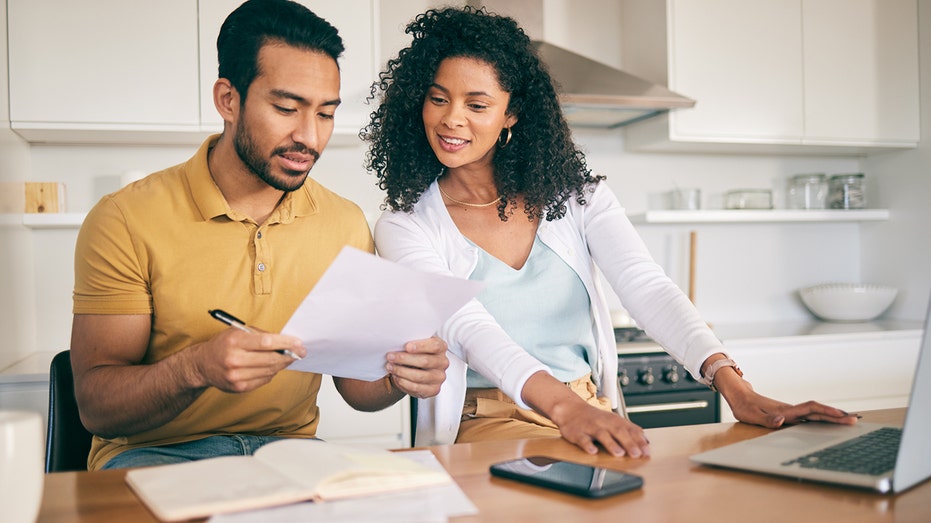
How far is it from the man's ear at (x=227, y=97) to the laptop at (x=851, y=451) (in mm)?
1053

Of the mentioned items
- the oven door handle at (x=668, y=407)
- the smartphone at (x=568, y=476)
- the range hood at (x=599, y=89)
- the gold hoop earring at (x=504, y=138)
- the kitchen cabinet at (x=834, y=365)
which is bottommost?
the oven door handle at (x=668, y=407)

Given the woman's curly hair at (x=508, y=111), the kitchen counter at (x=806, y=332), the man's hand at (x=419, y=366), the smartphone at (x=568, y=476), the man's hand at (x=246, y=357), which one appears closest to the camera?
the smartphone at (x=568, y=476)

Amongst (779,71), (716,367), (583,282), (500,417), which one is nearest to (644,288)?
(583,282)

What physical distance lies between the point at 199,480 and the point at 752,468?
2.08ft

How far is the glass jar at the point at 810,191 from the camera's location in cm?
354

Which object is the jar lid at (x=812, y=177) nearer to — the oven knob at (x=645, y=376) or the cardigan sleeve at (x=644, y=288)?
the oven knob at (x=645, y=376)

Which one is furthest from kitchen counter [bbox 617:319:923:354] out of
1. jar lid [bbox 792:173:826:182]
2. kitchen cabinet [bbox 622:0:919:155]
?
kitchen cabinet [bbox 622:0:919:155]

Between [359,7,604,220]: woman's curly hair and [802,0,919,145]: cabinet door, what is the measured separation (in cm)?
185

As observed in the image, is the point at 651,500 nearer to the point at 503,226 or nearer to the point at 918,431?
the point at 918,431

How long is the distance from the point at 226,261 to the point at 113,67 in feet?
4.86

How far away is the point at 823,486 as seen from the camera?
0.89 metres

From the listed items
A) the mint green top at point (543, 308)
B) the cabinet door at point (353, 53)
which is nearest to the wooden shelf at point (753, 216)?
the cabinet door at point (353, 53)

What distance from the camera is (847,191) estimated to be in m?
3.51

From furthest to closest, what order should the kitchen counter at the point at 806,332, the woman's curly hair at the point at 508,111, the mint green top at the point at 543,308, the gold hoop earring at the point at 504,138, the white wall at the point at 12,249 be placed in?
1. the kitchen counter at the point at 806,332
2. the white wall at the point at 12,249
3. the gold hoop earring at the point at 504,138
4. the woman's curly hair at the point at 508,111
5. the mint green top at the point at 543,308
